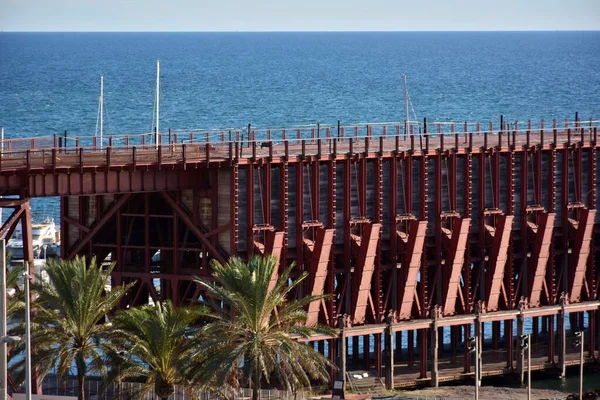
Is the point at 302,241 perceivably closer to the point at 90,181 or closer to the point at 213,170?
the point at 213,170

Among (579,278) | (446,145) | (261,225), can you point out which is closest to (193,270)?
(261,225)

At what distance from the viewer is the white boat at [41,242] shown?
428 ft

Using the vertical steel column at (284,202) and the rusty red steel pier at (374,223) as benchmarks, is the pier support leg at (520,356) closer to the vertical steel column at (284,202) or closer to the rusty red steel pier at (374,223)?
the rusty red steel pier at (374,223)

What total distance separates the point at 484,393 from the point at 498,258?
314 inches

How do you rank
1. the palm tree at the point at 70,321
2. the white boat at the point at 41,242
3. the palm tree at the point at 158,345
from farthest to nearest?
the white boat at the point at 41,242, the palm tree at the point at 158,345, the palm tree at the point at 70,321

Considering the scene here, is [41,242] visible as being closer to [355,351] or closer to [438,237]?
[355,351]

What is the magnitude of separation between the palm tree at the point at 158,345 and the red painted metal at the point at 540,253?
91.3 feet

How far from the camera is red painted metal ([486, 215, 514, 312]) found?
90375mm

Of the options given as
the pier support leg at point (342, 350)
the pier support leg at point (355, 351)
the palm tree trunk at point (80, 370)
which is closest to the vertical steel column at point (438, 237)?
the pier support leg at point (355, 351)

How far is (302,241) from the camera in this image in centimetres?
8456

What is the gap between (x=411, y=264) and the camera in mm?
87438

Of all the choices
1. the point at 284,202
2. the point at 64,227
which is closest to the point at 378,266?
the point at 284,202

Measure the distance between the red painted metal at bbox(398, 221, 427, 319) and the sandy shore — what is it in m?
4.02

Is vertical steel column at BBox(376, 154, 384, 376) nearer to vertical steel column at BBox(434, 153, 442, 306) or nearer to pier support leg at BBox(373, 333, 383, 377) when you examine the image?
pier support leg at BBox(373, 333, 383, 377)
